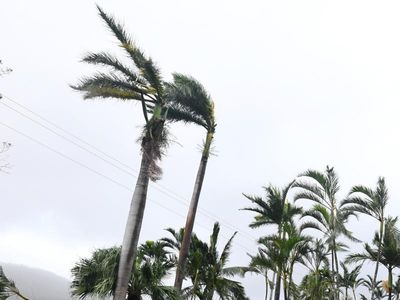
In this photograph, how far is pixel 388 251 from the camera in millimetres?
20828

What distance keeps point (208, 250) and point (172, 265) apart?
174 centimetres

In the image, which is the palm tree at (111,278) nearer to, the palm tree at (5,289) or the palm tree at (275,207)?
the palm tree at (5,289)

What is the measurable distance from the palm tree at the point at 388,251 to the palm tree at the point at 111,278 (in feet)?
34.9

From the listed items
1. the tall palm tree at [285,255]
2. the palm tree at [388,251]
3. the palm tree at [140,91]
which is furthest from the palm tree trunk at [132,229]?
the palm tree at [388,251]

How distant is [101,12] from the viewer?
15164 mm

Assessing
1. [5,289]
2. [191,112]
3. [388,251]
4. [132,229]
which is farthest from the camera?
[388,251]

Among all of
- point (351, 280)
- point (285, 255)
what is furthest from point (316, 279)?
point (351, 280)

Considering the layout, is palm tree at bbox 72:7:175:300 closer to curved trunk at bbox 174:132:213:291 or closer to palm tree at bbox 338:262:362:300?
curved trunk at bbox 174:132:213:291

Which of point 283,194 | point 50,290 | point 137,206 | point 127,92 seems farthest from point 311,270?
point 50,290

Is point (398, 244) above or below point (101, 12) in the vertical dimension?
below

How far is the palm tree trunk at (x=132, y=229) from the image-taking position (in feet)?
41.5

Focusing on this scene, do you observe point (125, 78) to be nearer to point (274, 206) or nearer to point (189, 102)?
point (189, 102)

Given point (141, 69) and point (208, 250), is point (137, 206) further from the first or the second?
point (208, 250)

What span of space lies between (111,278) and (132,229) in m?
1.45
